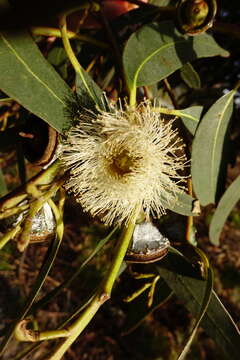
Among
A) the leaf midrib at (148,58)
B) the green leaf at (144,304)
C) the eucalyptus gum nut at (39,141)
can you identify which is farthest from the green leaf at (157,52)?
the green leaf at (144,304)

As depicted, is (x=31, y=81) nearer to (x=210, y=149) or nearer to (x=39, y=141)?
(x=39, y=141)

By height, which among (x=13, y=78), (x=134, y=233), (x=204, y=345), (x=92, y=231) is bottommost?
(x=204, y=345)

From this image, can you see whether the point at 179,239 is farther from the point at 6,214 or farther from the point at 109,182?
the point at 6,214

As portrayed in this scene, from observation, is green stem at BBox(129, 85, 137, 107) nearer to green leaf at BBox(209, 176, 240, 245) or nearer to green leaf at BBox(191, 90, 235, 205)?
green leaf at BBox(191, 90, 235, 205)

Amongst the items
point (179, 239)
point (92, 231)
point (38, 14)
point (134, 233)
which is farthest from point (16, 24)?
point (92, 231)

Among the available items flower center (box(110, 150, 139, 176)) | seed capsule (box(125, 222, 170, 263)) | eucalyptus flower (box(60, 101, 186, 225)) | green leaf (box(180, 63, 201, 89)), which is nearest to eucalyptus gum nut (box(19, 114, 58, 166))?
eucalyptus flower (box(60, 101, 186, 225))

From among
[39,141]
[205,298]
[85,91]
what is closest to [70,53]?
[85,91]
